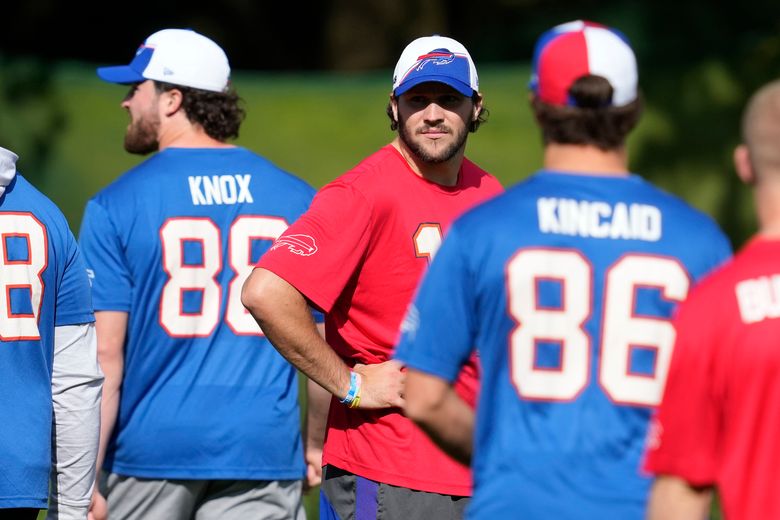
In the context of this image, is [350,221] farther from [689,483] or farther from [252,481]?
[689,483]

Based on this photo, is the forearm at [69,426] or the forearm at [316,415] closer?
the forearm at [69,426]

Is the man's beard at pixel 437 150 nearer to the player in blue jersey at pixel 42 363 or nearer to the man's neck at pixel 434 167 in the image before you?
the man's neck at pixel 434 167

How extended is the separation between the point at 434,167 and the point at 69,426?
5.16 feet

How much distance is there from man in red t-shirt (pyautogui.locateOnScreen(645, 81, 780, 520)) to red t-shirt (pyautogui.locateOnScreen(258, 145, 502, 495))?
1.45 meters

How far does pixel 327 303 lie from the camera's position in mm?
4805

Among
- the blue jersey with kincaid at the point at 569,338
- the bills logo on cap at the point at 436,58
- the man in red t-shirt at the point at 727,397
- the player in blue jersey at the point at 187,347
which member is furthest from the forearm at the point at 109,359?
the man in red t-shirt at the point at 727,397

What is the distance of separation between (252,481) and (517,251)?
8.39 feet

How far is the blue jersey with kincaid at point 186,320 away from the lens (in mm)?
5594

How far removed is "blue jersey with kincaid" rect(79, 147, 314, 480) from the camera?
5.59 metres

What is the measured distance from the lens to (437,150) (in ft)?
16.5

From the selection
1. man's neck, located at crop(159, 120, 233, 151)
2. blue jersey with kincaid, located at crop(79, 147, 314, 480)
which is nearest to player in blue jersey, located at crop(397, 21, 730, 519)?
blue jersey with kincaid, located at crop(79, 147, 314, 480)

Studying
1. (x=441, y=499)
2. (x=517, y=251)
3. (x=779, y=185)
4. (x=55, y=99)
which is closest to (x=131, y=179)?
(x=441, y=499)

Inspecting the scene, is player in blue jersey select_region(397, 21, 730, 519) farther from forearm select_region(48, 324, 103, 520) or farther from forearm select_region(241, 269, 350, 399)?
forearm select_region(48, 324, 103, 520)

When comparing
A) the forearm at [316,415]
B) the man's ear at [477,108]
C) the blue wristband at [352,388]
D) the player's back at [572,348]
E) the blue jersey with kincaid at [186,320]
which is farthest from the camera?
the forearm at [316,415]
